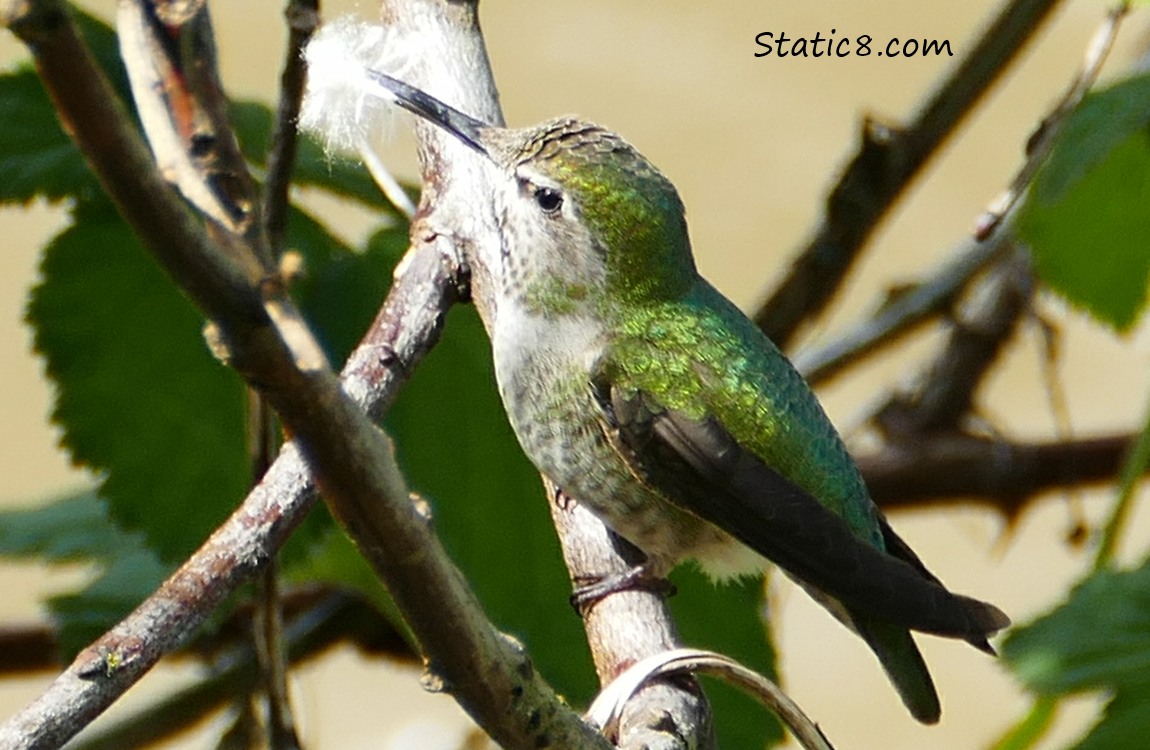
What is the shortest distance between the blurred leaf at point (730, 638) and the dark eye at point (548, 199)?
0.65 metres

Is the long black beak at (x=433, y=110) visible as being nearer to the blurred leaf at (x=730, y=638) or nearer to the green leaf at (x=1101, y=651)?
the blurred leaf at (x=730, y=638)

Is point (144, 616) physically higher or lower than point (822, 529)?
higher

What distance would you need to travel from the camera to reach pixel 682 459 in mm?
2146

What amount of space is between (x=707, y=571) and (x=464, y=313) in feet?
1.87

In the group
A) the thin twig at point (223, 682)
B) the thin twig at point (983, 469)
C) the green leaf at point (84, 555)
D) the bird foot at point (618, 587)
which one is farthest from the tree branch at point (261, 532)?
the thin twig at point (983, 469)

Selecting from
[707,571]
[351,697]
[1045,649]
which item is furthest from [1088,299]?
[351,697]

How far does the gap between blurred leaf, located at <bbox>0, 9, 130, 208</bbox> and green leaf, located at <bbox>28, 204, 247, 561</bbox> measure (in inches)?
3.5

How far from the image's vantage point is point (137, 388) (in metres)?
2.31

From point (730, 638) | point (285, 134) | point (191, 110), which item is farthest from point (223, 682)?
point (191, 110)

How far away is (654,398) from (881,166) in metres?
1.35

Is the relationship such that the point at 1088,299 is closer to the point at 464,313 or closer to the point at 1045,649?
the point at 1045,649

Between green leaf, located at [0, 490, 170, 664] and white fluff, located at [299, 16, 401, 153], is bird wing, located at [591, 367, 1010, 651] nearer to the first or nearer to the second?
white fluff, located at [299, 16, 401, 153]

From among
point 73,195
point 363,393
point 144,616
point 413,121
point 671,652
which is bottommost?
point 671,652

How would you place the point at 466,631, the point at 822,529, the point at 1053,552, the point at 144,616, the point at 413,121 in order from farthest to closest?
the point at 1053,552
the point at 413,121
the point at 822,529
the point at 144,616
the point at 466,631
